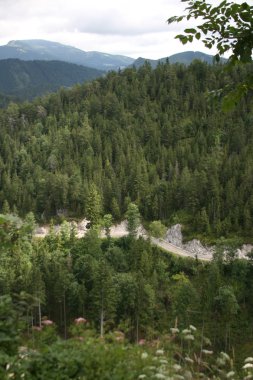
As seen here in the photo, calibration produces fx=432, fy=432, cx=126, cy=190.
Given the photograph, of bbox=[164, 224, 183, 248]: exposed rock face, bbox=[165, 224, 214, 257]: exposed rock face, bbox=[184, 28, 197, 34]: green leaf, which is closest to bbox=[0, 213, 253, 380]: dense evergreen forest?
bbox=[184, 28, 197, 34]: green leaf

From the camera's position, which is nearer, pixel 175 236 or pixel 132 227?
pixel 132 227

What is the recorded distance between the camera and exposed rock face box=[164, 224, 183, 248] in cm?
8481

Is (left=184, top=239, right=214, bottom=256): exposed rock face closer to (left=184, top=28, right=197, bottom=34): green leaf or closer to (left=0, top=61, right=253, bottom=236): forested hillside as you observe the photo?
(left=0, top=61, right=253, bottom=236): forested hillside

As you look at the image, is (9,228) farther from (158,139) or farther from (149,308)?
(158,139)

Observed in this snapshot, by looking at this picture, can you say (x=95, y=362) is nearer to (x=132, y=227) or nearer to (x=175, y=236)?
(x=132, y=227)

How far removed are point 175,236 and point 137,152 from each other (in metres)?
42.8

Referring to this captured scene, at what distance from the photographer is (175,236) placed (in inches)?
3393

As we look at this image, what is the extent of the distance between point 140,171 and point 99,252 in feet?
118

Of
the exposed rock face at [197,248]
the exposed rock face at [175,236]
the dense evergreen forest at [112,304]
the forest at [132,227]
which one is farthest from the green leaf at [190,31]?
the exposed rock face at [175,236]

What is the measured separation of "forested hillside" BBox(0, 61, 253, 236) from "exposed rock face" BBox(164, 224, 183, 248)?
2.62 m

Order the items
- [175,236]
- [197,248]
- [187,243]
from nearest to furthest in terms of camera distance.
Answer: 1. [197,248]
2. [187,243]
3. [175,236]

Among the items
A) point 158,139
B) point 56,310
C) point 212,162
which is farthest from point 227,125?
point 56,310

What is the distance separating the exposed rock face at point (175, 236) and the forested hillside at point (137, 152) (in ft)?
8.61

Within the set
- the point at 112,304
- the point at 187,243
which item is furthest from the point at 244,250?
the point at 112,304
